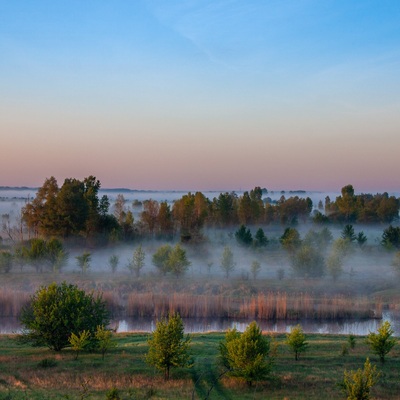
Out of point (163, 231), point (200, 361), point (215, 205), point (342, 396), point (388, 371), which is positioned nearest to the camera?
point (342, 396)

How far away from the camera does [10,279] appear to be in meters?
64.6

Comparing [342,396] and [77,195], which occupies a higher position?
[77,195]

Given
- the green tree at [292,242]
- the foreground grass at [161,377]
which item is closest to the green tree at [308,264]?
the green tree at [292,242]

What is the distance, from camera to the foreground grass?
880 inches

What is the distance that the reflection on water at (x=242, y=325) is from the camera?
45.3 meters

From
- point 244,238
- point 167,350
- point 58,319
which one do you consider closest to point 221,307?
point 58,319

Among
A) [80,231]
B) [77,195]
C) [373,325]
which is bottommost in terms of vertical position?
[373,325]

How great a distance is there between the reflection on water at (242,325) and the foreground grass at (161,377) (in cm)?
1279

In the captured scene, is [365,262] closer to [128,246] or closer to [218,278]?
[218,278]

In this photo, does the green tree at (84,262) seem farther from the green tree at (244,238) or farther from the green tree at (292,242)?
the green tree at (292,242)

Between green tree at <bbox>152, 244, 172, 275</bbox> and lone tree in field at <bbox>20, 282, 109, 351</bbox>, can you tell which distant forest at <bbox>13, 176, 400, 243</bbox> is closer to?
green tree at <bbox>152, 244, 172, 275</bbox>

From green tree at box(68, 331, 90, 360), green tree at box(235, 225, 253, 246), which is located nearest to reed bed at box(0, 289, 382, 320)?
green tree at box(68, 331, 90, 360)

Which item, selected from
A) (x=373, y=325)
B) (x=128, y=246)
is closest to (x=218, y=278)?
(x=373, y=325)

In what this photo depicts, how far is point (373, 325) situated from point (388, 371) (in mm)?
22056
